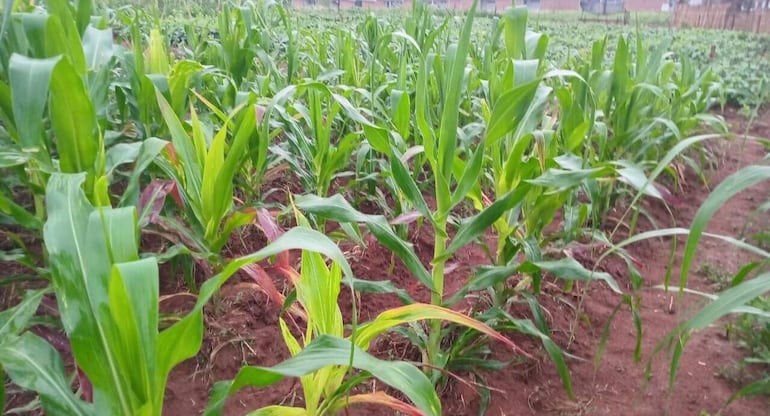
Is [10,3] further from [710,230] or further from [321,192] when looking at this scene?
[710,230]

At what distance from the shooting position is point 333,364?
729 millimetres

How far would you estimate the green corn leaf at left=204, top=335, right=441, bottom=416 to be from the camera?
2.33 ft

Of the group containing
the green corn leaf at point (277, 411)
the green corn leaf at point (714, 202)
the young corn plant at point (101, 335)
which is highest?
the green corn leaf at point (714, 202)

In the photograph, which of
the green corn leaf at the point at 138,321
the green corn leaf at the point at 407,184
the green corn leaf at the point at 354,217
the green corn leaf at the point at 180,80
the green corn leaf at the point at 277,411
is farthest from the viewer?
the green corn leaf at the point at 180,80

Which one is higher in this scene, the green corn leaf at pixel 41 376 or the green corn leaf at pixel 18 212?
the green corn leaf at pixel 18 212

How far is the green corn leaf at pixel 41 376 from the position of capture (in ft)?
2.27

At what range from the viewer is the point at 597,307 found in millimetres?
1645

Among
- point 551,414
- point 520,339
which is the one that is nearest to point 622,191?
point 520,339

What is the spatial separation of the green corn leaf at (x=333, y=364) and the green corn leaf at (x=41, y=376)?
0.18 metres

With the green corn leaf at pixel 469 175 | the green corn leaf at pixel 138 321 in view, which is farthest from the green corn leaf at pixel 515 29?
the green corn leaf at pixel 138 321

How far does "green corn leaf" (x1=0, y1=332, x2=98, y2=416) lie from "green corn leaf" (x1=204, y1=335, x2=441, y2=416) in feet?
0.60

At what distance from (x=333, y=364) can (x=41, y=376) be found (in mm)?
394

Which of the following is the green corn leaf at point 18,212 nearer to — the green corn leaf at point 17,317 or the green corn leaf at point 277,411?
the green corn leaf at point 17,317

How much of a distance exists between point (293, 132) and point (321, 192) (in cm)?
24
